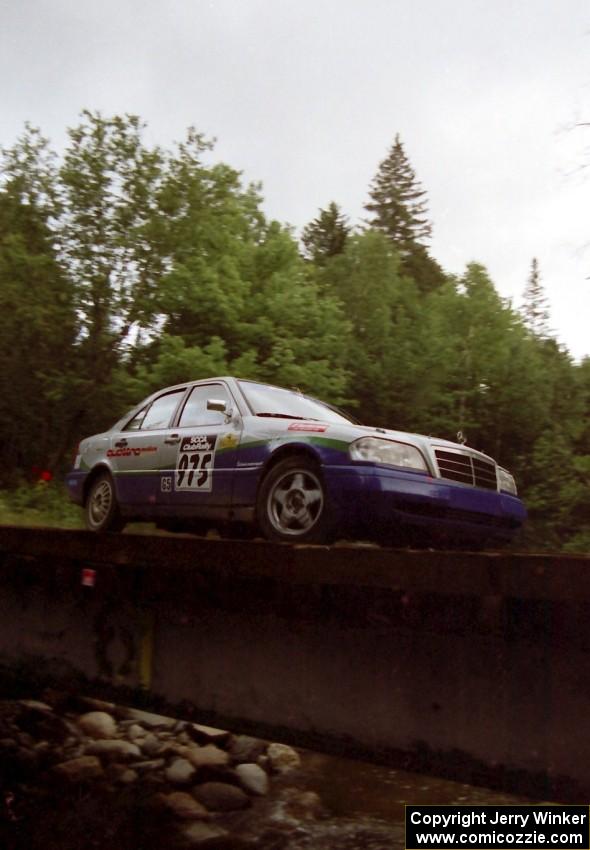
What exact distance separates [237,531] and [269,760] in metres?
3.58

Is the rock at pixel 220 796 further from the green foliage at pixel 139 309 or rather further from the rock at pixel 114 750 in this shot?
the green foliage at pixel 139 309

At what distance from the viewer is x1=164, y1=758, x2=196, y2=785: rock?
29.1 ft

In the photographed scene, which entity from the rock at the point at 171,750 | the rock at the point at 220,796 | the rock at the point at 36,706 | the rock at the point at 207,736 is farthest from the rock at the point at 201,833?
the rock at the point at 36,706

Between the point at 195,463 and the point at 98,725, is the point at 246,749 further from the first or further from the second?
the point at 195,463

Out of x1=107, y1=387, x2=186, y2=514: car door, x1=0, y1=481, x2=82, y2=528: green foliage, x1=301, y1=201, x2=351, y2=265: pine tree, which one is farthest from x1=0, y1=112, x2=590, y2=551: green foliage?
x1=301, y1=201, x2=351, y2=265: pine tree

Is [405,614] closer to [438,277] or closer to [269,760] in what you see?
[269,760]

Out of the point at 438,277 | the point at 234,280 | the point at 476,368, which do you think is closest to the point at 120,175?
the point at 234,280

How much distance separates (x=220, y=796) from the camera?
27.6 feet

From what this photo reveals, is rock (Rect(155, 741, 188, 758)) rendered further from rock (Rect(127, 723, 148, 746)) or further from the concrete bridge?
the concrete bridge

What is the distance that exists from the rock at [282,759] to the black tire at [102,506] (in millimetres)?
3237

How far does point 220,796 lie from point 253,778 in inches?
23.4

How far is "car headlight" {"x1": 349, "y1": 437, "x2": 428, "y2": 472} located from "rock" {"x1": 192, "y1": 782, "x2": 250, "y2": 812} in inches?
166

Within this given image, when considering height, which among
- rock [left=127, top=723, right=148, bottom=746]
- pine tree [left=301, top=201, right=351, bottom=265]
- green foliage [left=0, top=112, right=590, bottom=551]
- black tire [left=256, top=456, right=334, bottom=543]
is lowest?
rock [left=127, top=723, right=148, bottom=746]

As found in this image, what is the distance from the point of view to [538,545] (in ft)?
84.4
